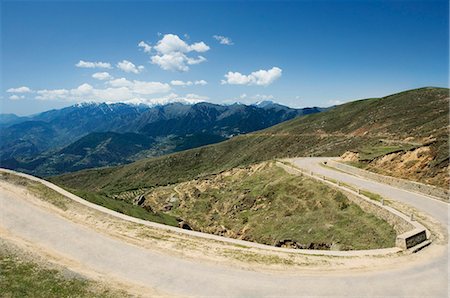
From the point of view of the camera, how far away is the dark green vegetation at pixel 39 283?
16942 millimetres

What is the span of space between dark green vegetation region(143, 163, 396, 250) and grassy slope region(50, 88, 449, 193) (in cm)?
1695

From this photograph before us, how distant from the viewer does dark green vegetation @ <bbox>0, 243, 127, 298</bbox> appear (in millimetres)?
16942

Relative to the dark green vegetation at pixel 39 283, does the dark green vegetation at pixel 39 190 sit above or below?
above

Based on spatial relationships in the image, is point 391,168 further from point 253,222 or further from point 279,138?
point 279,138

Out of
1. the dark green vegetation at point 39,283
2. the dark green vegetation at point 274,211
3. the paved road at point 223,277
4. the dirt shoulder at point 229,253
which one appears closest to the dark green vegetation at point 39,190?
the dirt shoulder at point 229,253

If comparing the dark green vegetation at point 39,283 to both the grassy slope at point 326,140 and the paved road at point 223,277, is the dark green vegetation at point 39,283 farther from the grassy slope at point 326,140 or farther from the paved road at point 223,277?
the grassy slope at point 326,140

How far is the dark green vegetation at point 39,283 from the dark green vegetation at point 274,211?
2236 cm

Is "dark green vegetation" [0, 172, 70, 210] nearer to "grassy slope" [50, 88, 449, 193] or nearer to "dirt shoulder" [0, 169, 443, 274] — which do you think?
"dirt shoulder" [0, 169, 443, 274]

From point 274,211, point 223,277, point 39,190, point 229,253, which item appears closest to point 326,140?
point 274,211

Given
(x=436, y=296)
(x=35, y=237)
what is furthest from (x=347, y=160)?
(x=35, y=237)

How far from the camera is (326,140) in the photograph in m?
125

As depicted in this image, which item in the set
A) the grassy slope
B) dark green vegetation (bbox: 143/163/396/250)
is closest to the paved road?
dark green vegetation (bbox: 143/163/396/250)

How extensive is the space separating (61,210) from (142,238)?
10307 millimetres

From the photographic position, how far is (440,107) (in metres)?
97.7
